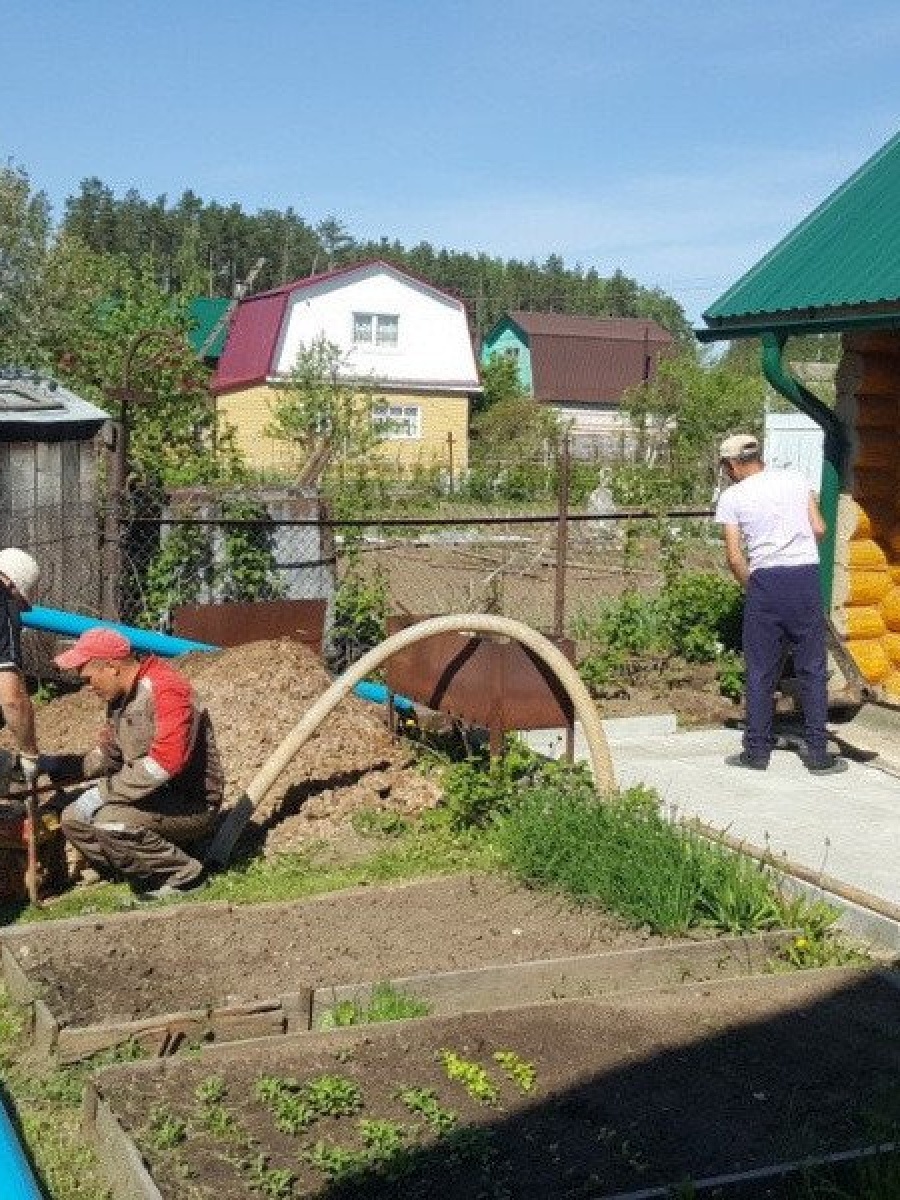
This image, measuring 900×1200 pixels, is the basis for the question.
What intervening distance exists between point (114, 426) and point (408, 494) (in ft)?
70.4

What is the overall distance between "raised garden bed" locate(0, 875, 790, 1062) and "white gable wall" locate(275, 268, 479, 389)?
135 feet

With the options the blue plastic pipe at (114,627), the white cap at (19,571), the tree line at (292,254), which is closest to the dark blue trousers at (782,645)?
the blue plastic pipe at (114,627)

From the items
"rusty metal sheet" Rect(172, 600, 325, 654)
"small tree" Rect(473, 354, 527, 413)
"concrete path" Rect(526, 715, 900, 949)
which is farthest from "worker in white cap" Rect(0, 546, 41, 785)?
"small tree" Rect(473, 354, 527, 413)

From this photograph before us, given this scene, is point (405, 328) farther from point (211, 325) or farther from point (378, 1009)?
point (378, 1009)

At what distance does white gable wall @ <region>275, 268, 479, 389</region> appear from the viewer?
4716cm

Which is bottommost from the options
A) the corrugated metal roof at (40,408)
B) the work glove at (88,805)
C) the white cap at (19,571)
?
the work glove at (88,805)

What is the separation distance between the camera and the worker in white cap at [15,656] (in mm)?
7109

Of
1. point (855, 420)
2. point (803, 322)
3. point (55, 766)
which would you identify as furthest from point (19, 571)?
point (855, 420)

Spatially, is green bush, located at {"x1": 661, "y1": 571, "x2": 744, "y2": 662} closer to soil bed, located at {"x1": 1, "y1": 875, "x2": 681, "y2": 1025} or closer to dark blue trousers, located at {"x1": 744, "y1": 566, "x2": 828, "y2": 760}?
dark blue trousers, located at {"x1": 744, "y1": 566, "x2": 828, "y2": 760}

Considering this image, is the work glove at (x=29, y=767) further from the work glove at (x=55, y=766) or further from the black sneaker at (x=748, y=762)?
the black sneaker at (x=748, y=762)

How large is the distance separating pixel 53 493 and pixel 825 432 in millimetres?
5478

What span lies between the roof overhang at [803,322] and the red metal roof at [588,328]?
52597mm

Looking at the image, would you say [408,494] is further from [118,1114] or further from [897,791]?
[118,1114]

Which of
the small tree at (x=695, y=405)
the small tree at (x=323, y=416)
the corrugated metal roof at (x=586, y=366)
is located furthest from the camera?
the corrugated metal roof at (x=586, y=366)
